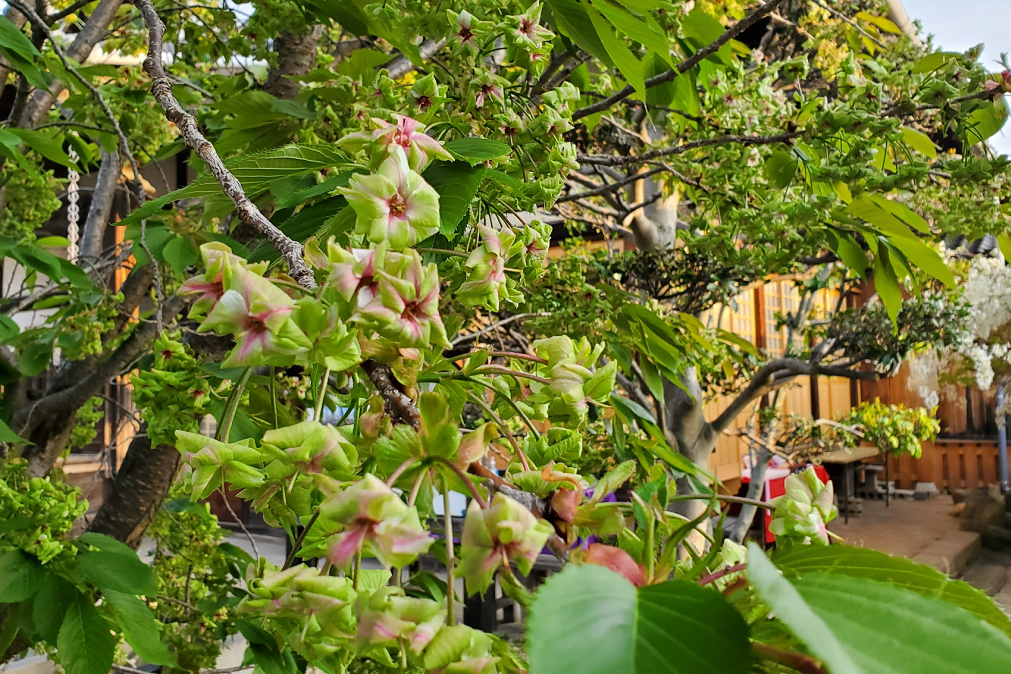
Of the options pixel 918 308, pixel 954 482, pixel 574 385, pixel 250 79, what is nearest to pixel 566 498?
pixel 574 385

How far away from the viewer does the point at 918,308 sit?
8.36ft

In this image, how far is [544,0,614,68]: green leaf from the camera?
1.89ft

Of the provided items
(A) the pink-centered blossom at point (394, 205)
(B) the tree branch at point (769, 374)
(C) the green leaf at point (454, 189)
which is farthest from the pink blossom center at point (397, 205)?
(B) the tree branch at point (769, 374)

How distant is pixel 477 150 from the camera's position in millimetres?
417

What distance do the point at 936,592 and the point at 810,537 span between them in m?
0.07

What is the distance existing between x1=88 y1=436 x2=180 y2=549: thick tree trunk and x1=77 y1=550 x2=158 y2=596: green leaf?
37 centimetres

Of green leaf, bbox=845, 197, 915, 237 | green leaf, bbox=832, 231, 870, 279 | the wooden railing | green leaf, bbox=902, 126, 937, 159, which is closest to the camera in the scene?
green leaf, bbox=845, 197, 915, 237

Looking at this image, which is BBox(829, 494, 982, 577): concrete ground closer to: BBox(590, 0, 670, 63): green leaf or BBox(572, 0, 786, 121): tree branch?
BBox(572, 0, 786, 121): tree branch

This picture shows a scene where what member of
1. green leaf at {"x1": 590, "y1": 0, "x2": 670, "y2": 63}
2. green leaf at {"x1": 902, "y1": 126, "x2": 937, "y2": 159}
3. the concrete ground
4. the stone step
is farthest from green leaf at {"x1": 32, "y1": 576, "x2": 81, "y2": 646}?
the stone step

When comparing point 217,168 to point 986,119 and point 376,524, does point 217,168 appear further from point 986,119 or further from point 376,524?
point 986,119

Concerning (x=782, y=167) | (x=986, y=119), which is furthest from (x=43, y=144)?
(x=986, y=119)

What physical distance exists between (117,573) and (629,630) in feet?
3.04

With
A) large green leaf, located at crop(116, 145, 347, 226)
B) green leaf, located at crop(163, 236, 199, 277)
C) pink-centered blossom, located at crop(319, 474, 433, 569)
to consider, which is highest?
green leaf, located at crop(163, 236, 199, 277)

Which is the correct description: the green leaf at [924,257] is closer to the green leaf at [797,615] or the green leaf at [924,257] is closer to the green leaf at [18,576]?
the green leaf at [797,615]
